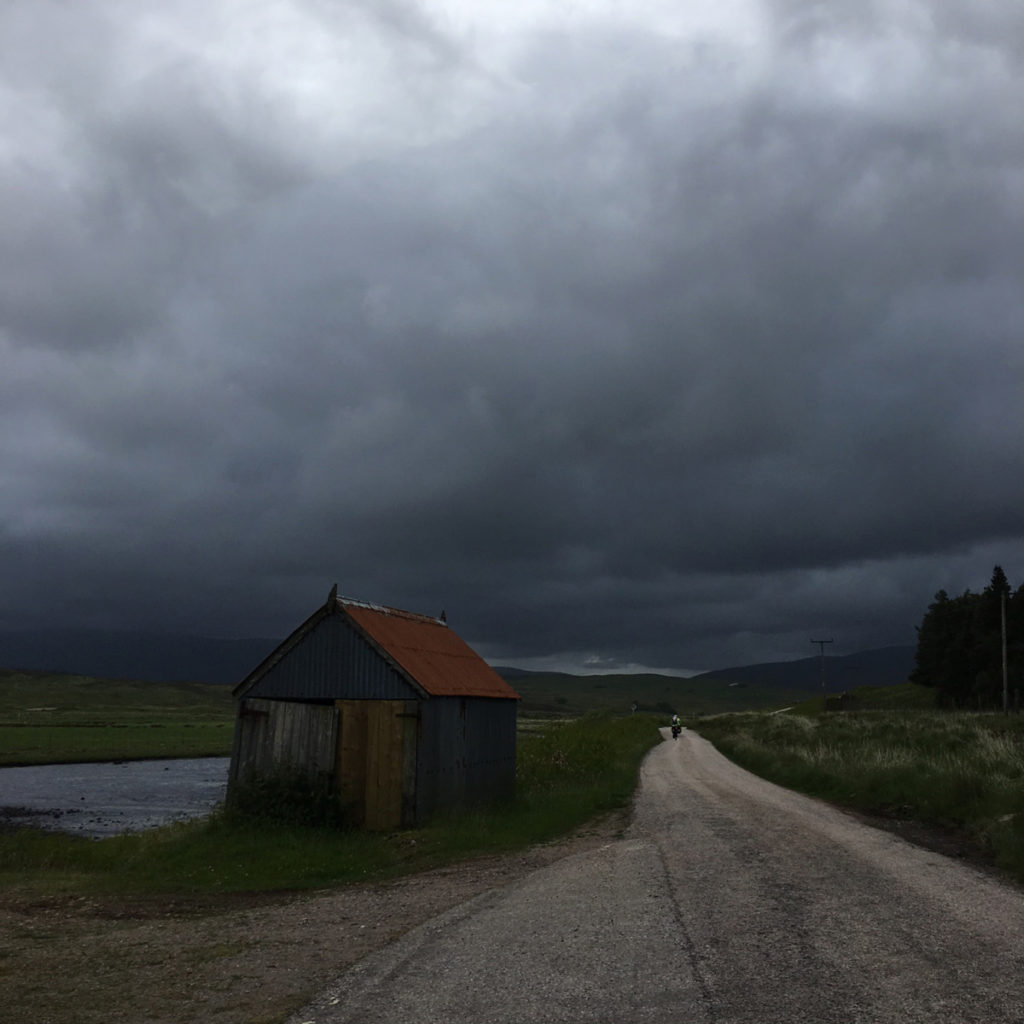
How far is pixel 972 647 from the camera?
91.6 meters

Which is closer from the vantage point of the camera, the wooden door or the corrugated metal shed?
the wooden door

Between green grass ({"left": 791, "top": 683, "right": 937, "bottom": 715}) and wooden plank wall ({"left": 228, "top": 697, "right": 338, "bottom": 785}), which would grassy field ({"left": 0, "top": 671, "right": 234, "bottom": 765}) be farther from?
green grass ({"left": 791, "top": 683, "right": 937, "bottom": 715})

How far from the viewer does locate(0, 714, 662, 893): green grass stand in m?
15.6

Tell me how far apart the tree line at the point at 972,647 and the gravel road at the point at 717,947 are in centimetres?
6992

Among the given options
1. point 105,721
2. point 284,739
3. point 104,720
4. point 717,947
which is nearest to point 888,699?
point 105,721

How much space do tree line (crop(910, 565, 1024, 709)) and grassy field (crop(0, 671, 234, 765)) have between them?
69851mm

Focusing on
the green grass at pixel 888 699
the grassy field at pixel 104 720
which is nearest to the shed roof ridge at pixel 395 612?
the grassy field at pixel 104 720

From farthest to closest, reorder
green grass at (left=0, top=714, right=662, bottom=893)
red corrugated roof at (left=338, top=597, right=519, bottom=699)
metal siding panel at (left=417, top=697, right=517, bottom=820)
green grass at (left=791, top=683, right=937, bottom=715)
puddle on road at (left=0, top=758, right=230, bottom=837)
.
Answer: green grass at (left=791, top=683, right=937, bottom=715) < puddle on road at (left=0, top=758, right=230, bottom=837) < red corrugated roof at (left=338, top=597, right=519, bottom=699) < metal siding panel at (left=417, top=697, right=517, bottom=820) < green grass at (left=0, top=714, right=662, bottom=893)

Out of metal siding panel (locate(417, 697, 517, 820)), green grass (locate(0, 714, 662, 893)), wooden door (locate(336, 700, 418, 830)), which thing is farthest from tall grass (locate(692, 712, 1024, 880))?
wooden door (locate(336, 700, 418, 830))

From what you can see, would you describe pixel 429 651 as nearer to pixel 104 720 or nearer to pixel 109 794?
pixel 109 794

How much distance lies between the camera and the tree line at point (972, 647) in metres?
85.9

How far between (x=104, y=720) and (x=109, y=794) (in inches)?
2855

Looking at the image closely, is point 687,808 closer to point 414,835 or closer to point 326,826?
point 414,835

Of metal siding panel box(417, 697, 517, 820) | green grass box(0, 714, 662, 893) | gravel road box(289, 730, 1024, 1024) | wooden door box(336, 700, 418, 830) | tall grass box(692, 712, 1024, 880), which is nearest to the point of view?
gravel road box(289, 730, 1024, 1024)
